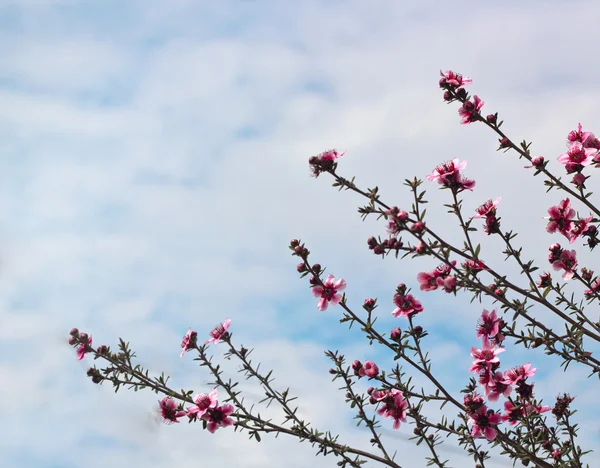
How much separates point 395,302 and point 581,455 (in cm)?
200

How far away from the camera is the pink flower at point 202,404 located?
564 cm

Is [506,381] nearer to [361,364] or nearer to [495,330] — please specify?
[495,330]

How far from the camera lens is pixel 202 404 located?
571 centimetres

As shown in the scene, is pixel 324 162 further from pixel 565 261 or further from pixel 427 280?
pixel 565 261

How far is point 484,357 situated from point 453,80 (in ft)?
7.75

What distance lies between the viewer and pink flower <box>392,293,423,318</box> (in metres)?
5.71

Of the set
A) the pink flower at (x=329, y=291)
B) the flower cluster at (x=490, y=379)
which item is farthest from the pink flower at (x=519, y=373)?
the pink flower at (x=329, y=291)

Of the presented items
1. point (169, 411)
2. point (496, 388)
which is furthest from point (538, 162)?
point (169, 411)

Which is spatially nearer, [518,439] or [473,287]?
[473,287]

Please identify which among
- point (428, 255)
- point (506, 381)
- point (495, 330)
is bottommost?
point (506, 381)

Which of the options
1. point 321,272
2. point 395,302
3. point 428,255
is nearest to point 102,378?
point 321,272

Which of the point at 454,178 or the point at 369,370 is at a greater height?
the point at 454,178

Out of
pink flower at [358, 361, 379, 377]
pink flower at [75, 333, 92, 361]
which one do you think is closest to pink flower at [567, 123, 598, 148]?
pink flower at [358, 361, 379, 377]

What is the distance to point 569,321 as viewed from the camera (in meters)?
5.48
